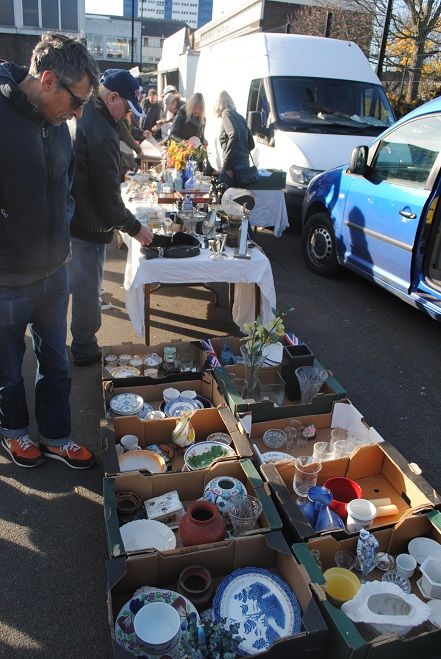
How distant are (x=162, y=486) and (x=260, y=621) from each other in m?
0.71

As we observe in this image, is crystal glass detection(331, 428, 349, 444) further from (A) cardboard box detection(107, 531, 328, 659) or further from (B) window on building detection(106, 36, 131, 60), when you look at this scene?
(B) window on building detection(106, 36, 131, 60)

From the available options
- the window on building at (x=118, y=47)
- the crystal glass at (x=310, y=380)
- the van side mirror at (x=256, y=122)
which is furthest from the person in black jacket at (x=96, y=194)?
the window on building at (x=118, y=47)

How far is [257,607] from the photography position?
6.01ft

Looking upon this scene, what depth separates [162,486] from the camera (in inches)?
90.2

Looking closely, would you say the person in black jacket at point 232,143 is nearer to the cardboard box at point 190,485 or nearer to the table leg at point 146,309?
the table leg at point 146,309

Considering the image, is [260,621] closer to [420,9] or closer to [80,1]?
[420,9]

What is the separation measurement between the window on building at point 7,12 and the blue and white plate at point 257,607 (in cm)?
2740

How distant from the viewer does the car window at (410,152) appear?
424 centimetres

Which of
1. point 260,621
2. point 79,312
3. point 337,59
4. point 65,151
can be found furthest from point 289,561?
point 337,59

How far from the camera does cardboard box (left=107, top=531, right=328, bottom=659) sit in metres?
1.64

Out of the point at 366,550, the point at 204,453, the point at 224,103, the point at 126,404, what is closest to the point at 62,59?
the point at 126,404

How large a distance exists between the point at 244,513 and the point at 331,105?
6.97 m

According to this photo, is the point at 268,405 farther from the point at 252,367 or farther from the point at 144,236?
the point at 144,236

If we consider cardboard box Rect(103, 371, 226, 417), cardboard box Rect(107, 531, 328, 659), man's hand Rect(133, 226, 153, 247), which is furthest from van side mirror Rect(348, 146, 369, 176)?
cardboard box Rect(107, 531, 328, 659)
